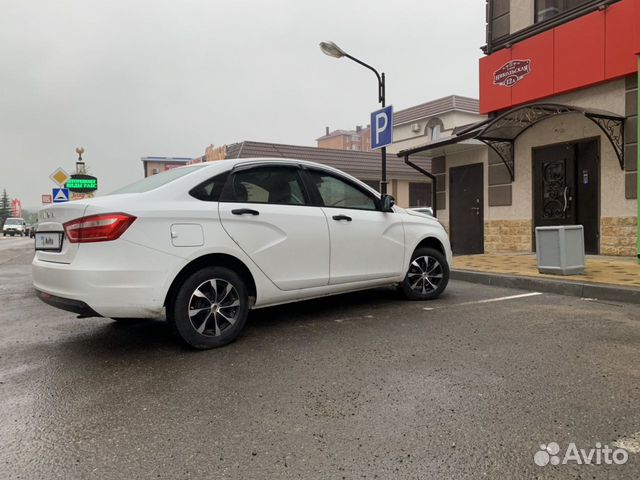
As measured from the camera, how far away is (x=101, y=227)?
11.4 ft

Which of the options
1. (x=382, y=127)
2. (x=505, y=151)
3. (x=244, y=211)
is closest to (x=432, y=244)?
(x=244, y=211)

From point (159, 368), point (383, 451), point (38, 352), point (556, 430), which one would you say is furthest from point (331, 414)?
point (38, 352)

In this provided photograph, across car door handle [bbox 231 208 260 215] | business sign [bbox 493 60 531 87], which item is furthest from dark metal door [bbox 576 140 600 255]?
car door handle [bbox 231 208 260 215]

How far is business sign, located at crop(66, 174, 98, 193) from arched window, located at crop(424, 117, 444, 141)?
2188cm

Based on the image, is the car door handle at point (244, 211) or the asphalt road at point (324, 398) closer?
the asphalt road at point (324, 398)

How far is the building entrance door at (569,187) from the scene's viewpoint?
971 centimetres

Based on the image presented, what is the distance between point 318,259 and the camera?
4.61 meters

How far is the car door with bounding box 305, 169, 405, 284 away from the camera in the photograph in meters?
4.80

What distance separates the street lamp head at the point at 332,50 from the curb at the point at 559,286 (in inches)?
293

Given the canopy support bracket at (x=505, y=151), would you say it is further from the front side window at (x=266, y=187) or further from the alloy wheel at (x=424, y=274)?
the front side window at (x=266, y=187)

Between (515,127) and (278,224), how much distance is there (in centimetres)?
858

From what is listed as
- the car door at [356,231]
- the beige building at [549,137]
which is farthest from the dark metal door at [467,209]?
the car door at [356,231]

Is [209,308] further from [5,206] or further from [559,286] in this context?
[5,206]

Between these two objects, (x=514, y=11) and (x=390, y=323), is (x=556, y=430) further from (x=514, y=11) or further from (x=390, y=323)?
(x=514, y=11)
